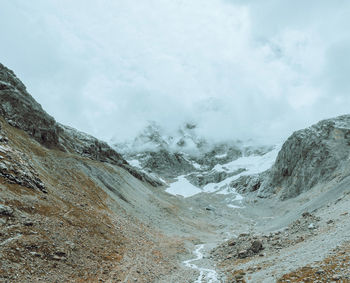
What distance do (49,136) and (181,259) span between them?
2365 inches

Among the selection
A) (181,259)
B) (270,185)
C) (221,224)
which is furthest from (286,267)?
(270,185)

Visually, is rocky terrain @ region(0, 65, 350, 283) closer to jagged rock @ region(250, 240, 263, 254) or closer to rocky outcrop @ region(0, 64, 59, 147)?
jagged rock @ region(250, 240, 263, 254)

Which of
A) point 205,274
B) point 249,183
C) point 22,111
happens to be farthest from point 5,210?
point 249,183

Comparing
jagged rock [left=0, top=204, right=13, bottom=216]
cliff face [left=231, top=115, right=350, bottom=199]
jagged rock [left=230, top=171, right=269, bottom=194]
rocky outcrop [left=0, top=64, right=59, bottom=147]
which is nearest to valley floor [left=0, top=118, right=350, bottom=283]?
jagged rock [left=0, top=204, right=13, bottom=216]

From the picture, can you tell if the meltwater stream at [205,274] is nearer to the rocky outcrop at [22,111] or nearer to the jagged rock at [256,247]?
the jagged rock at [256,247]

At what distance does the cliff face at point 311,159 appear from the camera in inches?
3871

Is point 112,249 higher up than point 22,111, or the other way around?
point 22,111

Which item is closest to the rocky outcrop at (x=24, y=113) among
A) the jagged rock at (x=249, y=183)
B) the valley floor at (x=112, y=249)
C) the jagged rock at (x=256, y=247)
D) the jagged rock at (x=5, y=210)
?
the valley floor at (x=112, y=249)

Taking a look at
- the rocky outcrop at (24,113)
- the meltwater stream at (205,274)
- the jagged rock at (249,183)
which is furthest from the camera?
the jagged rock at (249,183)

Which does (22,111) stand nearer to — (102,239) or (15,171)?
(15,171)

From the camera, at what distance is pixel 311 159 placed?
11075cm

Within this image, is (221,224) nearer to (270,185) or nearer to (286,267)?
(270,185)

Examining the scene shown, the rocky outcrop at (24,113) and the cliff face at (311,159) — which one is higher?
the cliff face at (311,159)

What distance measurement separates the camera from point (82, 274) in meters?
23.1
